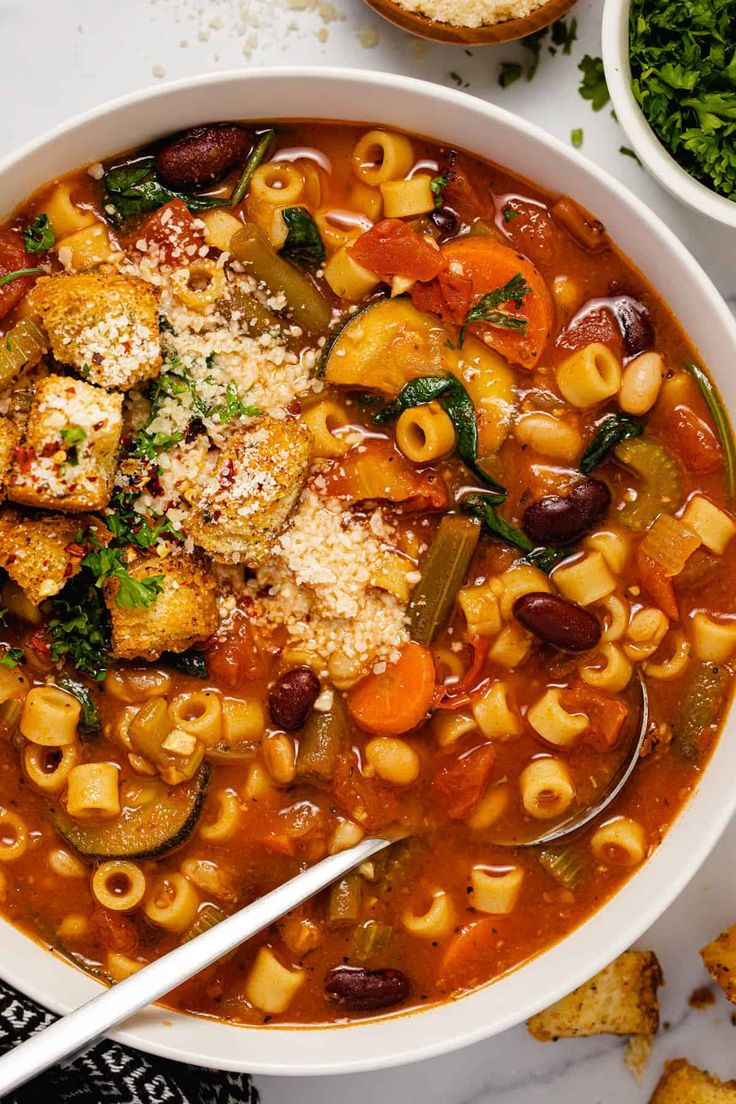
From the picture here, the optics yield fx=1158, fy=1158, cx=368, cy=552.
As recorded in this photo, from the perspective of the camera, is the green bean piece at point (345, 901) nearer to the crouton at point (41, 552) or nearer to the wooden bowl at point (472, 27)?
the crouton at point (41, 552)

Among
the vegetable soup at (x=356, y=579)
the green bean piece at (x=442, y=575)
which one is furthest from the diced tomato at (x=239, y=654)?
the green bean piece at (x=442, y=575)

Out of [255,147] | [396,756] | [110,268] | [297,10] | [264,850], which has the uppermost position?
[297,10]

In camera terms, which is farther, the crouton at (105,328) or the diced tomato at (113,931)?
the diced tomato at (113,931)

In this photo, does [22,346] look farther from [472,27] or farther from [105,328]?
[472,27]

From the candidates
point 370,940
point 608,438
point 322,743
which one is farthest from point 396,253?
point 370,940

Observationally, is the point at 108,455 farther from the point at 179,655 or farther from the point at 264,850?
the point at 264,850

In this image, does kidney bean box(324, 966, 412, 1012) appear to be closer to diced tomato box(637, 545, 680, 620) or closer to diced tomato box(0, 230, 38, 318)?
diced tomato box(637, 545, 680, 620)

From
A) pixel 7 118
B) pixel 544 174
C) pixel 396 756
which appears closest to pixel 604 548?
pixel 396 756
